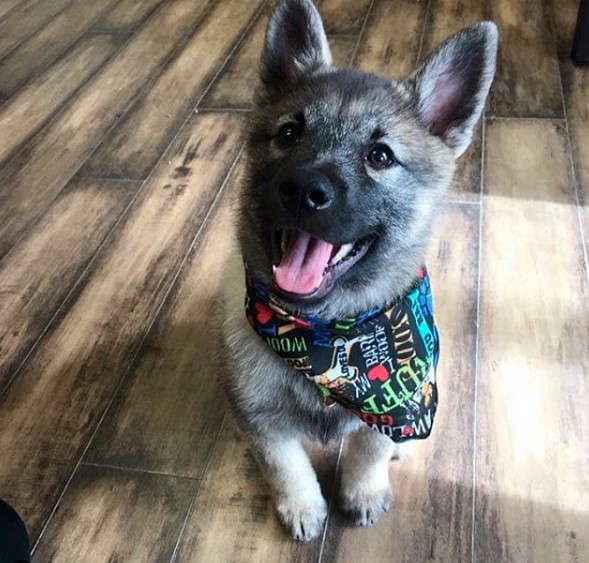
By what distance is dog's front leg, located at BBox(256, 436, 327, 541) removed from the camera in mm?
1379

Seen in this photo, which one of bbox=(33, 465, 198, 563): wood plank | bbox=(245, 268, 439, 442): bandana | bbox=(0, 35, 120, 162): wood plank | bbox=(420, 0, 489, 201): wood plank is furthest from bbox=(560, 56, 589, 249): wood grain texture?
bbox=(0, 35, 120, 162): wood plank

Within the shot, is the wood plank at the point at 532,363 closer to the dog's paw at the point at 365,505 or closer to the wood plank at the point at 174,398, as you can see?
the dog's paw at the point at 365,505

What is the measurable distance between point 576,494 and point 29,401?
133 centimetres

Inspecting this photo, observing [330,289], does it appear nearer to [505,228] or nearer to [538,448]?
[538,448]

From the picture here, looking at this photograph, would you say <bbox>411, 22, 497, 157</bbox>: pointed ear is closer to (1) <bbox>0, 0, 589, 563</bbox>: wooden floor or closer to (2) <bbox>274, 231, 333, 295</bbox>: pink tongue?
(2) <bbox>274, 231, 333, 295</bbox>: pink tongue

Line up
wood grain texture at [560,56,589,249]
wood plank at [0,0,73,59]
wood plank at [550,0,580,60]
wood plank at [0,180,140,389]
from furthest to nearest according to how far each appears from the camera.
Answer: wood plank at [0,0,73,59] < wood plank at [550,0,580,60] < wood grain texture at [560,56,589,249] < wood plank at [0,180,140,389]

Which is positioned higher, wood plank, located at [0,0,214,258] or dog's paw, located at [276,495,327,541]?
wood plank, located at [0,0,214,258]

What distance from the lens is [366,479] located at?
145cm

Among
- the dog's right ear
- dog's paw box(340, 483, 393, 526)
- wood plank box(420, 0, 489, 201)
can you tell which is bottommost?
wood plank box(420, 0, 489, 201)

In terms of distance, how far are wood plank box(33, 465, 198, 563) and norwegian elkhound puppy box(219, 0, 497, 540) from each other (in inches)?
10.7

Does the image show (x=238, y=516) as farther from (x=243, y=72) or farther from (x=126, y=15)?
(x=126, y=15)

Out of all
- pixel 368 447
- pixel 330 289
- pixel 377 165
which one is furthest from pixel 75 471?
pixel 377 165

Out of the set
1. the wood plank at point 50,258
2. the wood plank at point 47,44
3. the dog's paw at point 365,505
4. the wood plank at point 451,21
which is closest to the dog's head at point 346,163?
the dog's paw at point 365,505

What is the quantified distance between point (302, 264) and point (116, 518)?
0.76 meters
